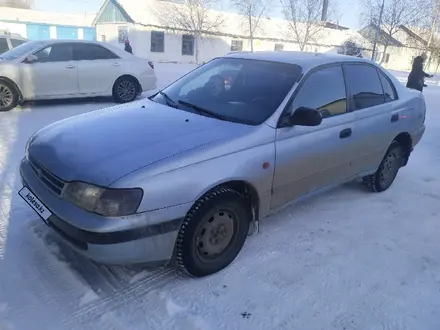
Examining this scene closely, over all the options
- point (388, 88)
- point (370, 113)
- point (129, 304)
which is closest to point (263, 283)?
point (129, 304)

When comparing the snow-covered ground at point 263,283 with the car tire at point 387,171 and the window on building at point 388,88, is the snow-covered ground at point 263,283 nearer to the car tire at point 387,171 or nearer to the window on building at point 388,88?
the car tire at point 387,171

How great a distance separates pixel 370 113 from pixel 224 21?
3381cm

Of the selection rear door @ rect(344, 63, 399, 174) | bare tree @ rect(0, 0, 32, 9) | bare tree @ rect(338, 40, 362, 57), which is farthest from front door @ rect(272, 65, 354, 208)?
bare tree @ rect(0, 0, 32, 9)

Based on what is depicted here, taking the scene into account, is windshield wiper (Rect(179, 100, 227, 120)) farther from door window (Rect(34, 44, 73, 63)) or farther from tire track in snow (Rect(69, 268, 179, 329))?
door window (Rect(34, 44, 73, 63))

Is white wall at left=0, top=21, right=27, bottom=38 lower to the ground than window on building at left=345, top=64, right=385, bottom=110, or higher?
higher

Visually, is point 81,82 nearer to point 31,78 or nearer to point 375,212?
point 31,78

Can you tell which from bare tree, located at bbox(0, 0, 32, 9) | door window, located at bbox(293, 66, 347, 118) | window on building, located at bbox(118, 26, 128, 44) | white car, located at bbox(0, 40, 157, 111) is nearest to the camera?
door window, located at bbox(293, 66, 347, 118)

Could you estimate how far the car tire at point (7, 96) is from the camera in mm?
7781

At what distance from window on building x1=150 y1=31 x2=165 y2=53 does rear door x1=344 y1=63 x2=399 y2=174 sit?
28953 mm

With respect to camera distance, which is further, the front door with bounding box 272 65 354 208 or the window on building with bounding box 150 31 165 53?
the window on building with bounding box 150 31 165 53

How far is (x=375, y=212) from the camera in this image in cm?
428

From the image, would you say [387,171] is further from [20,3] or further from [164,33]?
[20,3]

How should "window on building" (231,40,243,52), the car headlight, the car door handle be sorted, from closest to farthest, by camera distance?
the car headlight
the car door handle
"window on building" (231,40,243,52)

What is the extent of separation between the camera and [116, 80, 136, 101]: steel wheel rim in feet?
30.2
